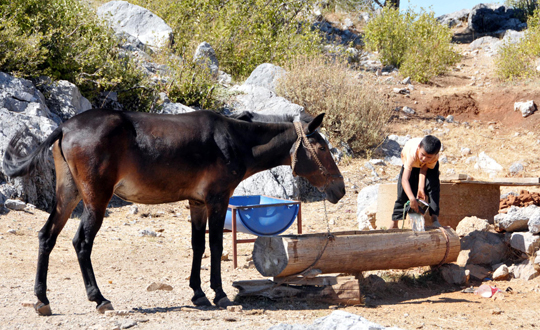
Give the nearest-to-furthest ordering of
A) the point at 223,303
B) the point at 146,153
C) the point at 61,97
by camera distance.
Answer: the point at 146,153
the point at 223,303
the point at 61,97

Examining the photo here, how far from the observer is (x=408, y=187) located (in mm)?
6082

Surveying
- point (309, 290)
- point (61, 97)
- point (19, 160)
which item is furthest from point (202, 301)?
point (61, 97)

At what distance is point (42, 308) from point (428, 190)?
178 inches

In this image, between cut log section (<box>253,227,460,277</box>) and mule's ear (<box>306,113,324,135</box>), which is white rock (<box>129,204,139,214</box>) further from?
mule's ear (<box>306,113,324,135</box>)

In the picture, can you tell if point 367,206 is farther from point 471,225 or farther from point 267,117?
point 267,117

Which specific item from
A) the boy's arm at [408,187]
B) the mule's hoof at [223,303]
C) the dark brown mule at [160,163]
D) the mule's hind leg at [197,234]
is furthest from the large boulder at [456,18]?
the mule's hoof at [223,303]

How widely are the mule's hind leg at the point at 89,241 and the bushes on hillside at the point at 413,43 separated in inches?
635

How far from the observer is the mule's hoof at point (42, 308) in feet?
14.5

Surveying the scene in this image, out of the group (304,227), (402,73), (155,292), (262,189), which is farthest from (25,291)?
(402,73)

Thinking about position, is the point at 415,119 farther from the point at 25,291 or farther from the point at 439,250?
the point at 25,291

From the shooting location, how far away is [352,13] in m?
29.1

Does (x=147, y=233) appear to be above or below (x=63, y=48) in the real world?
below

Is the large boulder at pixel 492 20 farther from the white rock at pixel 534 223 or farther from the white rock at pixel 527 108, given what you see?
the white rock at pixel 534 223

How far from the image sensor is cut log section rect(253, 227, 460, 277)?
16.3 feet
